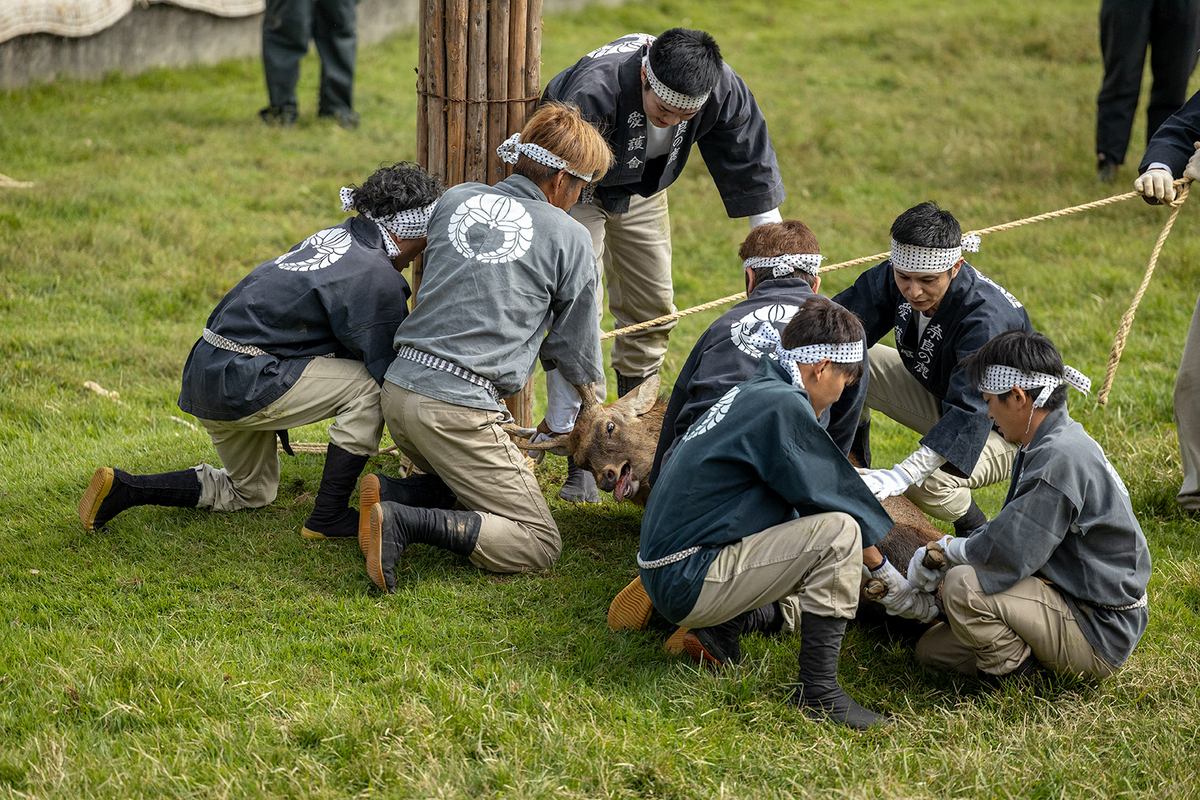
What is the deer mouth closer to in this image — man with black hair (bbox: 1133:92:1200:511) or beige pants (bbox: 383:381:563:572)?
beige pants (bbox: 383:381:563:572)

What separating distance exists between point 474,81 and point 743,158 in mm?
1424

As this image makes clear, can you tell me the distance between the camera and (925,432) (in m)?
5.29

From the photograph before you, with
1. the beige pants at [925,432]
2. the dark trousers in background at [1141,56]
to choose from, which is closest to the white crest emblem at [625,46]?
the beige pants at [925,432]

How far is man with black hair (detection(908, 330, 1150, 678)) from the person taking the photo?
353cm

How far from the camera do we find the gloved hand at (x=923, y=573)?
3887 mm

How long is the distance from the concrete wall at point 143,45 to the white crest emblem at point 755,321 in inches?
361

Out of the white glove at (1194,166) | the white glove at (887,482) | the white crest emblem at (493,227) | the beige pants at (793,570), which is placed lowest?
the beige pants at (793,570)

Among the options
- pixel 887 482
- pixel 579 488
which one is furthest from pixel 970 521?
pixel 579 488

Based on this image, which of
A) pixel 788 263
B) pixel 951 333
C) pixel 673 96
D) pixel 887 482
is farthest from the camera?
pixel 673 96

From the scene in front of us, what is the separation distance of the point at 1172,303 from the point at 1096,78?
684cm

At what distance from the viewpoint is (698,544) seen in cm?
366

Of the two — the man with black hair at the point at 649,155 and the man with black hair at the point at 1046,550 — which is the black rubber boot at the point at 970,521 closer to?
the man with black hair at the point at 1046,550

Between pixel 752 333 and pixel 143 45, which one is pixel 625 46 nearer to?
pixel 752 333

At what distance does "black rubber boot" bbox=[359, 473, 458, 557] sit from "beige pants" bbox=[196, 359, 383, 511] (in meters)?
0.18
